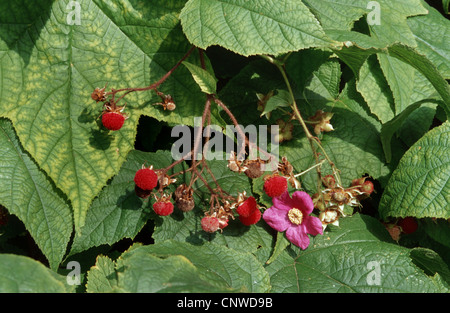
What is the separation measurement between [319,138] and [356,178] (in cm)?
20

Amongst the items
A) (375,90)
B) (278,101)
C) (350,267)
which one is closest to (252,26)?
(278,101)

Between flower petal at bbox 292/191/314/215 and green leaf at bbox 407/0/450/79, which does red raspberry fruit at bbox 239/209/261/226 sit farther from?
green leaf at bbox 407/0/450/79

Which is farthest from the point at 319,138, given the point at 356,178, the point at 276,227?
the point at 276,227

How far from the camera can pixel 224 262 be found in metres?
1.55

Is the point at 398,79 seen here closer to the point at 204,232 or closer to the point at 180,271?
the point at 204,232

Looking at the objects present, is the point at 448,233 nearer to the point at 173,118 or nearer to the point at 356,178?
the point at 356,178

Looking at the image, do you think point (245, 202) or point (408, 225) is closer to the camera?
point (245, 202)

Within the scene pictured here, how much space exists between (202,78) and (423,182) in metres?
0.82

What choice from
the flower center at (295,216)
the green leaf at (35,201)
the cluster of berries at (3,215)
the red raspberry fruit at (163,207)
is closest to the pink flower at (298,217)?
the flower center at (295,216)

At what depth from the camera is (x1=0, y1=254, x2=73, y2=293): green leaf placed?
1102mm

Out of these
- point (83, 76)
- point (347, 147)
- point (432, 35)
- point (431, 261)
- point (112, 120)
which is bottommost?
point (431, 261)

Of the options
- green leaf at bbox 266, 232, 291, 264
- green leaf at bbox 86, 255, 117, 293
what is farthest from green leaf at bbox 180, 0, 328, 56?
green leaf at bbox 86, 255, 117, 293

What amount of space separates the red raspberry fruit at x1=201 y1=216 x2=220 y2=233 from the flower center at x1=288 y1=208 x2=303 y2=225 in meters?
0.25

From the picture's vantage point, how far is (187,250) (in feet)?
5.03
